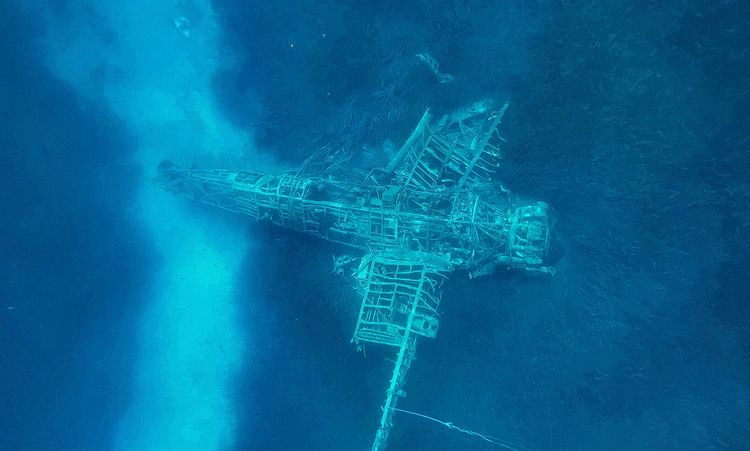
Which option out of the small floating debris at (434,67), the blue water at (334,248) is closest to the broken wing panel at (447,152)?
the blue water at (334,248)

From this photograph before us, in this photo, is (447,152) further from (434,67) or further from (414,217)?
(434,67)

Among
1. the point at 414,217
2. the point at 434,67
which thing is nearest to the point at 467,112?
the point at 434,67

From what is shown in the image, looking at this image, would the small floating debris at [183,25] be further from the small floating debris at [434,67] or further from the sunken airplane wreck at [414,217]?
the small floating debris at [434,67]

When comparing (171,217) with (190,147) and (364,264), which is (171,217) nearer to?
(190,147)

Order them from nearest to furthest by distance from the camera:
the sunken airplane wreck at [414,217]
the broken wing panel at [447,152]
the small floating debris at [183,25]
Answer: the sunken airplane wreck at [414,217]
the broken wing panel at [447,152]
the small floating debris at [183,25]

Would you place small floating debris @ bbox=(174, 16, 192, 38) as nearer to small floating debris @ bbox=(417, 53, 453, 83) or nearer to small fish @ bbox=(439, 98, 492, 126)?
small floating debris @ bbox=(417, 53, 453, 83)
